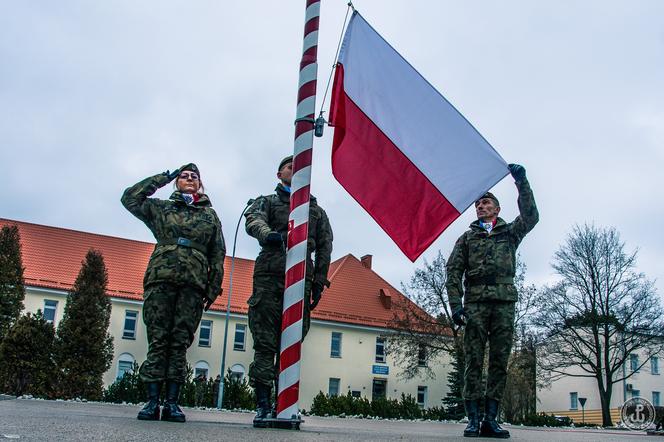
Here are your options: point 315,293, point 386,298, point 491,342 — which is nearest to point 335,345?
point 386,298

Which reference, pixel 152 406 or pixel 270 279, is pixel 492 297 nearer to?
pixel 270 279

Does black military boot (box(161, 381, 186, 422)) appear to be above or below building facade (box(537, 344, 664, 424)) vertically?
below

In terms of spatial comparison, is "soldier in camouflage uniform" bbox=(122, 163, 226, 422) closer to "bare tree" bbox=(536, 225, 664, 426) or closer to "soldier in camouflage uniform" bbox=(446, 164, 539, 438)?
"soldier in camouflage uniform" bbox=(446, 164, 539, 438)

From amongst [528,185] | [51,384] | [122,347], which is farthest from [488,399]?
[122,347]

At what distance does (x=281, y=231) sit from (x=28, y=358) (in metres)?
17.9

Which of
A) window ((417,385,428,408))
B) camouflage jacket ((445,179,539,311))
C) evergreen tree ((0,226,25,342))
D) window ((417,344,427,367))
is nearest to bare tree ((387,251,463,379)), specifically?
window ((417,344,427,367))

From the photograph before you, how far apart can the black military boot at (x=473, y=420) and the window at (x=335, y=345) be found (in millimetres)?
41794

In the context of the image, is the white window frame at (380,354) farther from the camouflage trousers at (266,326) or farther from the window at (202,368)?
the camouflage trousers at (266,326)

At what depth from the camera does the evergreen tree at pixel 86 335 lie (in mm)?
26156

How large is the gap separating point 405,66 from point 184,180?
2476mm

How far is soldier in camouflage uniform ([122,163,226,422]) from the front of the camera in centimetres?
550

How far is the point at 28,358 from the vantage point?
21.0 meters

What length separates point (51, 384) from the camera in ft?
76.1

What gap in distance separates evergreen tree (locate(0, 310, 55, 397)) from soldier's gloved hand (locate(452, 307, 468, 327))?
1665 centimetres
